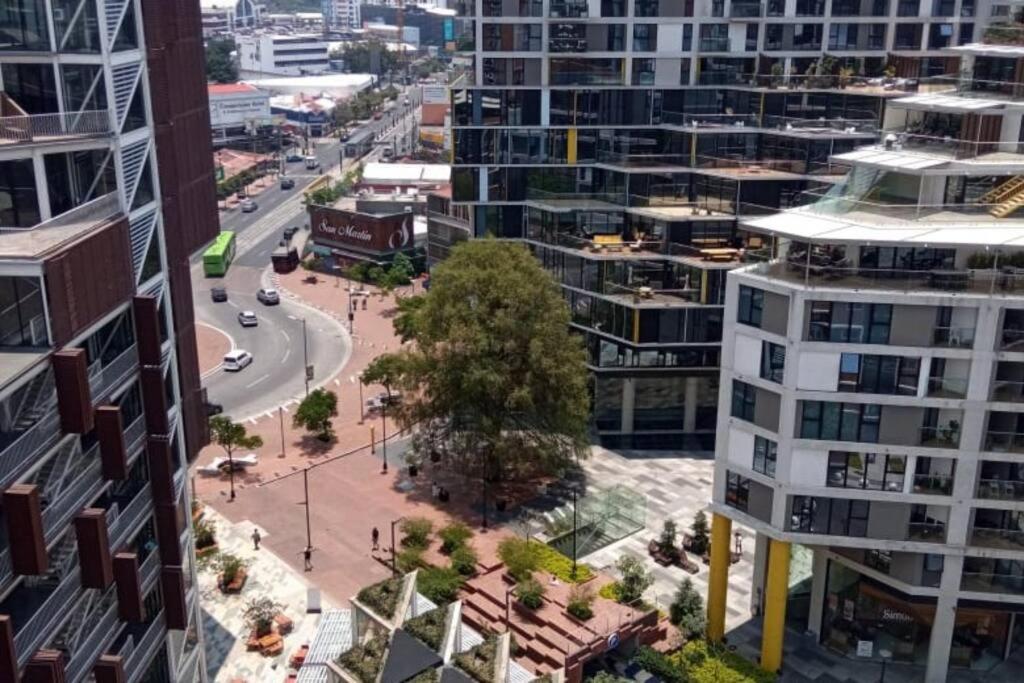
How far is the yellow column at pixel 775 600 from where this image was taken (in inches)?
1677

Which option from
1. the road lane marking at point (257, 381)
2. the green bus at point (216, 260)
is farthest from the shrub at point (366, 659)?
the green bus at point (216, 260)

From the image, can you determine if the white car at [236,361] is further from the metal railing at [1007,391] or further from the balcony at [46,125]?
the metal railing at [1007,391]

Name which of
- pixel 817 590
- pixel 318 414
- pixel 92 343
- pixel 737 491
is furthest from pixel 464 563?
pixel 92 343

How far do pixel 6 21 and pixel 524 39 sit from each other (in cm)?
4356

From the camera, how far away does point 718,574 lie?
45469 mm

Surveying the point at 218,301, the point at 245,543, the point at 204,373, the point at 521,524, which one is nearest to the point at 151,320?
the point at 245,543

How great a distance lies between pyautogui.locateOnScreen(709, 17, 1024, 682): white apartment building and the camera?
3900 cm

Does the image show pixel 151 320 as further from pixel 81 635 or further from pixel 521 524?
pixel 521 524

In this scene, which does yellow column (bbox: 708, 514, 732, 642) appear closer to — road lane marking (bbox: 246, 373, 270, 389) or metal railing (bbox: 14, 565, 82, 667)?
metal railing (bbox: 14, 565, 82, 667)

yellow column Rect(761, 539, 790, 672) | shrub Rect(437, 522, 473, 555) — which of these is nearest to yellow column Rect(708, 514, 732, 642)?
yellow column Rect(761, 539, 790, 672)

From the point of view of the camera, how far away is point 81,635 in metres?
29.9

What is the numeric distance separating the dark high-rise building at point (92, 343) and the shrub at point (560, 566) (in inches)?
773

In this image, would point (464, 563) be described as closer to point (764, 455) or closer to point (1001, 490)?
point (764, 455)

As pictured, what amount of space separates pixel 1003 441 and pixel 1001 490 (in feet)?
7.02
